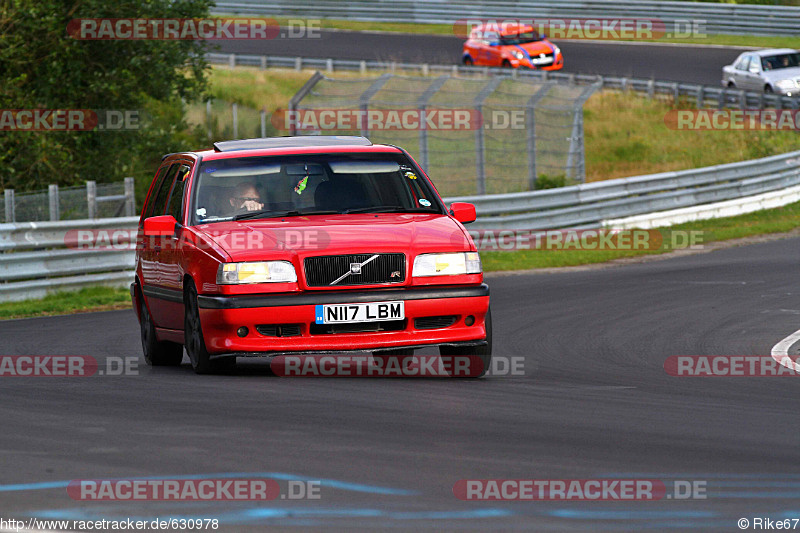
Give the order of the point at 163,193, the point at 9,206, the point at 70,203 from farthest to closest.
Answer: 1. the point at 70,203
2. the point at 9,206
3. the point at 163,193

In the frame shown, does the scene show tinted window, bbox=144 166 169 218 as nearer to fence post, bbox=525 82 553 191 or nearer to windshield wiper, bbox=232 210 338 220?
windshield wiper, bbox=232 210 338 220

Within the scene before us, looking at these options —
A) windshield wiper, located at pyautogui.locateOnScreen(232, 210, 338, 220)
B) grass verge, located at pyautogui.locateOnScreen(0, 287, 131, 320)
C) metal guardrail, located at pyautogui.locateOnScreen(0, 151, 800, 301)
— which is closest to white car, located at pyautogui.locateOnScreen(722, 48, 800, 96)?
metal guardrail, located at pyautogui.locateOnScreen(0, 151, 800, 301)

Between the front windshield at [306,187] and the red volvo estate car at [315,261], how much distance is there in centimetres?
1

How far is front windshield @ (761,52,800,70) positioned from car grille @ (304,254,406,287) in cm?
3254

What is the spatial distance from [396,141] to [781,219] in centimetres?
856

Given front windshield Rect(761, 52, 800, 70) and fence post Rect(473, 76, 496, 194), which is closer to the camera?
fence post Rect(473, 76, 496, 194)

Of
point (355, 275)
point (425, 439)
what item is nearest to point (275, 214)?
point (355, 275)

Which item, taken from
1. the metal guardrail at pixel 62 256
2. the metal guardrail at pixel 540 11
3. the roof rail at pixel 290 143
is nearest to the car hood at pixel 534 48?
the metal guardrail at pixel 540 11

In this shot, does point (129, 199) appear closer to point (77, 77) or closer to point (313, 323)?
point (77, 77)

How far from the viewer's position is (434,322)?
848 cm

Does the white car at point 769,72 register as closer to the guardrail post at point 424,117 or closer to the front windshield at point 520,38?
the front windshield at point 520,38

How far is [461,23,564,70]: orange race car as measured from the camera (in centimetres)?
4431

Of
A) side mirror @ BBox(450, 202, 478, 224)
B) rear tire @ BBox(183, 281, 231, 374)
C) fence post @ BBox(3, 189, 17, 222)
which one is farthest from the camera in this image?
fence post @ BBox(3, 189, 17, 222)

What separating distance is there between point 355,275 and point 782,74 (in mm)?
32334
